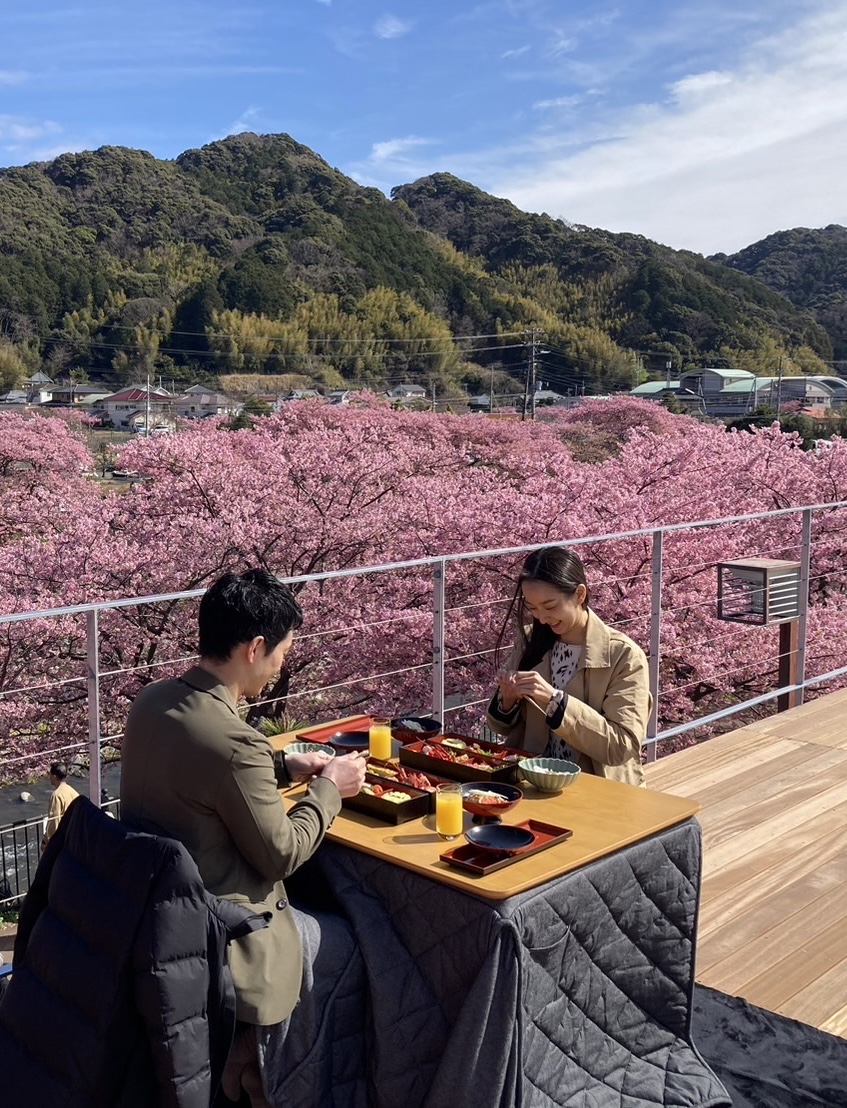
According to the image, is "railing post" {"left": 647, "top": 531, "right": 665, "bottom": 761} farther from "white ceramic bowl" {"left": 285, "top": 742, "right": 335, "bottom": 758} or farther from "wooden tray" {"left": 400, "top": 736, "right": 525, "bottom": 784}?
"white ceramic bowl" {"left": 285, "top": 742, "right": 335, "bottom": 758}

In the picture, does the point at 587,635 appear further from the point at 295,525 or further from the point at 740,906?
the point at 295,525

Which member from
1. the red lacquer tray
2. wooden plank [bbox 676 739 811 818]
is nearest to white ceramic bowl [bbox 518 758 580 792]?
the red lacquer tray

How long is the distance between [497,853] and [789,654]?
127 inches

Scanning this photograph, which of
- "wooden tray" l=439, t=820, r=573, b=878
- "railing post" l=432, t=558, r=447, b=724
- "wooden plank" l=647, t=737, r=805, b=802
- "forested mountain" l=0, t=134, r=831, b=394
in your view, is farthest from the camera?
"forested mountain" l=0, t=134, r=831, b=394

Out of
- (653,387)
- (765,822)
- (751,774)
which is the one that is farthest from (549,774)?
(653,387)

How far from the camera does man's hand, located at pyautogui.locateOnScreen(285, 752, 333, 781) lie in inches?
77.1

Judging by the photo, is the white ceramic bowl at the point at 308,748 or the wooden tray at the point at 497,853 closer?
the wooden tray at the point at 497,853

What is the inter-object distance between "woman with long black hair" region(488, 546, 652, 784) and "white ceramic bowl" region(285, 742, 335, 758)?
16.5 inches

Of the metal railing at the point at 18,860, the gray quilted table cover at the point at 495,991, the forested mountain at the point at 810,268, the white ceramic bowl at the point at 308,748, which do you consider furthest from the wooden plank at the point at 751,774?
the forested mountain at the point at 810,268

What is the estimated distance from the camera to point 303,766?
196cm

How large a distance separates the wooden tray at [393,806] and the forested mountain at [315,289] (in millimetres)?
54435

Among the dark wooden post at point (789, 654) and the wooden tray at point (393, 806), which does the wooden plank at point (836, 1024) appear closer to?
the wooden tray at point (393, 806)

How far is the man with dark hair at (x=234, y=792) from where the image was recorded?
148 centimetres

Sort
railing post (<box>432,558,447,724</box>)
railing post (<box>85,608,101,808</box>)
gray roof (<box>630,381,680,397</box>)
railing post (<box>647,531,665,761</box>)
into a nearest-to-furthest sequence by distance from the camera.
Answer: railing post (<box>85,608,101,808</box>)
railing post (<box>432,558,447,724</box>)
railing post (<box>647,531,665,761</box>)
gray roof (<box>630,381,680,397</box>)
